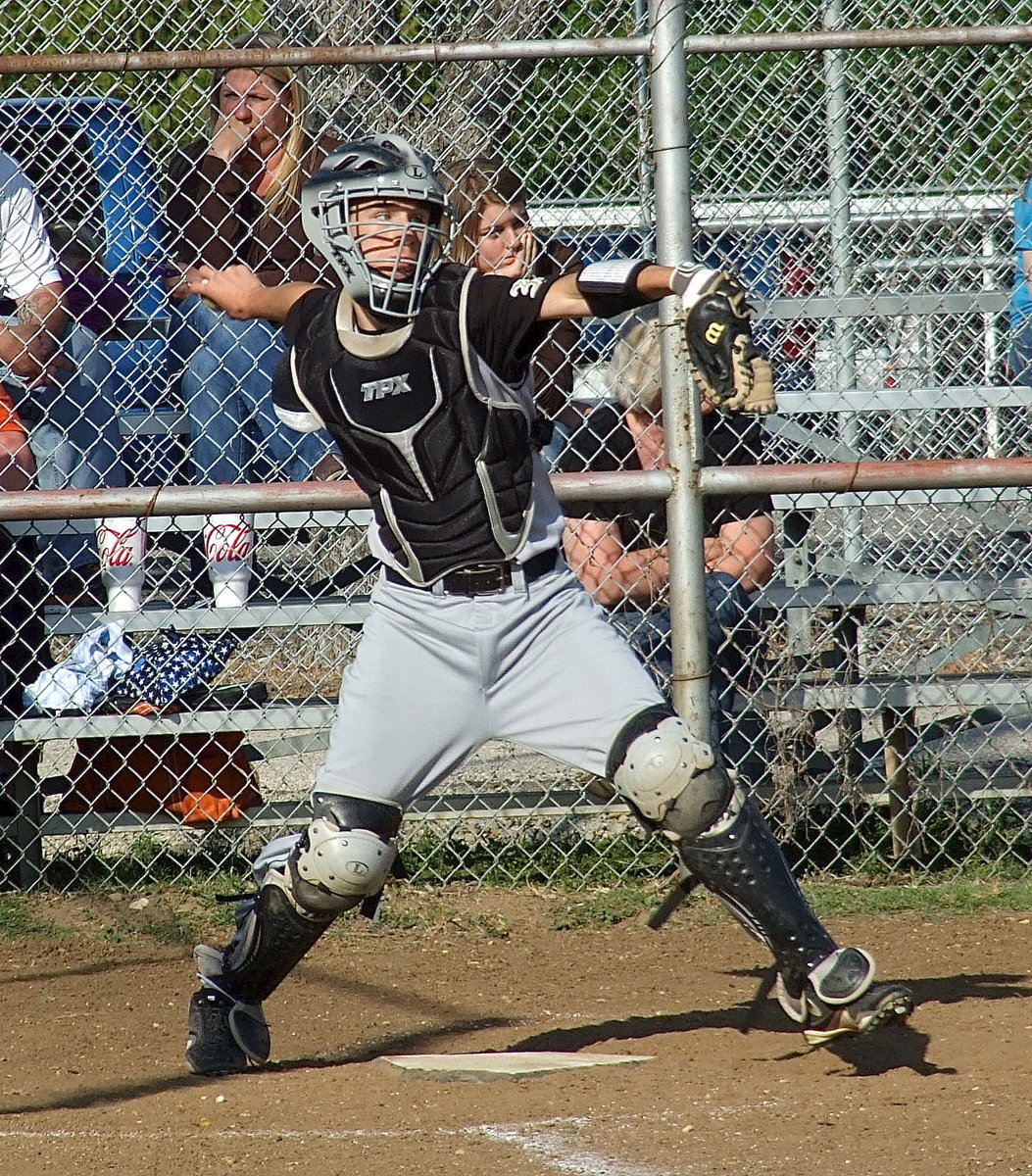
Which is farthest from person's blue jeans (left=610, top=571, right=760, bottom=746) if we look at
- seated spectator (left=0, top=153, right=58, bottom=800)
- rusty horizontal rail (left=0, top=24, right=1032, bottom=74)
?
seated spectator (left=0, top=153, right=58, bottom=800)

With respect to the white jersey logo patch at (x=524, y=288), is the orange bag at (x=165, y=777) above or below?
below

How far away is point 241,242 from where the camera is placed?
16.9 feet

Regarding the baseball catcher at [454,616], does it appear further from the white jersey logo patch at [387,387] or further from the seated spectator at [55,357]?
the seated spectator at [55,357]

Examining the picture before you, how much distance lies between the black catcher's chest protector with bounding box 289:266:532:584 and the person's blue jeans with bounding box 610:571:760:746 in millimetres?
1637

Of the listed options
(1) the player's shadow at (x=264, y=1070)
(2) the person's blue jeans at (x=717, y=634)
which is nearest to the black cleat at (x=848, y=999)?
(1) the player's shadow at (x=264, y=1070)

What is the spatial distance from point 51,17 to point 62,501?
3.64m

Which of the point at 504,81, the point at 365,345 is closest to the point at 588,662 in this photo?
the point at 365,345

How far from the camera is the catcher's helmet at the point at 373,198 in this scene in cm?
331

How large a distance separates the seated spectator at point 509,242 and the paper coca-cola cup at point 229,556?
1.11m

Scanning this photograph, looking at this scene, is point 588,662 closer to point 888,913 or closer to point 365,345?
point 365,345

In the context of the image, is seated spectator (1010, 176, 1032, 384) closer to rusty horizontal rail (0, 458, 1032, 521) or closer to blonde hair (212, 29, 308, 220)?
rusty horizontal rail (0, 458, 1032, 521)

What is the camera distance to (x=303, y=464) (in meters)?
5.35

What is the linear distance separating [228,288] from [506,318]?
827mm

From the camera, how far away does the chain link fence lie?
16.6 ft
